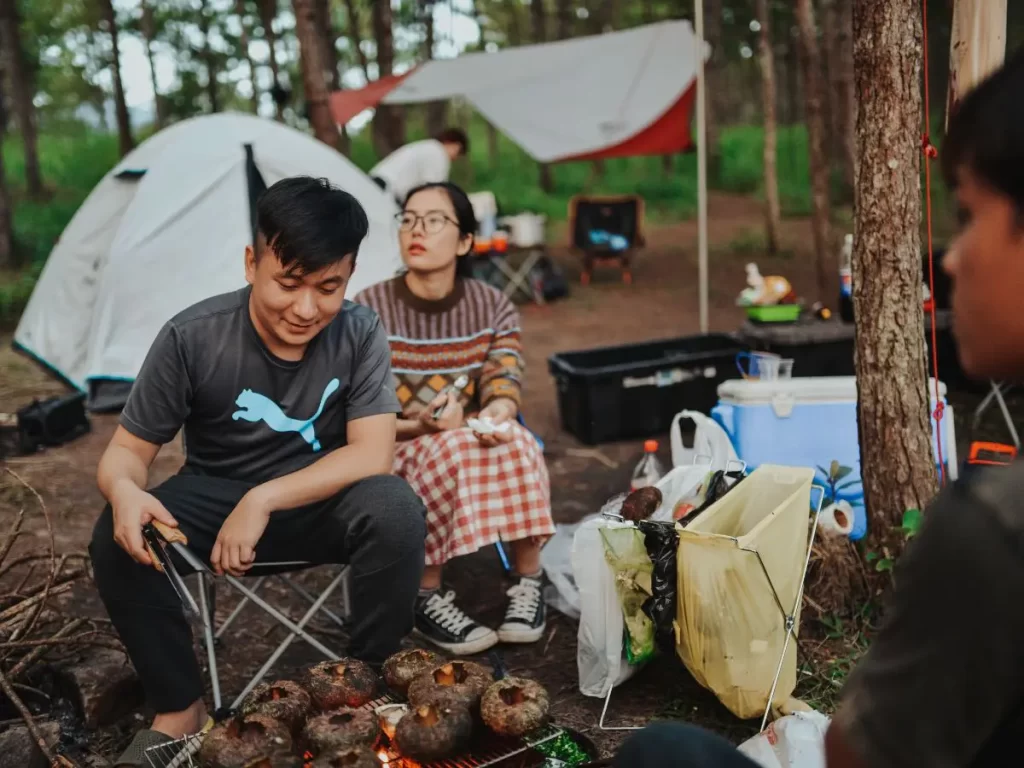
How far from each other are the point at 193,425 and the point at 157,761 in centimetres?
85

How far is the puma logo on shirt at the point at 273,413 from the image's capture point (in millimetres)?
2459

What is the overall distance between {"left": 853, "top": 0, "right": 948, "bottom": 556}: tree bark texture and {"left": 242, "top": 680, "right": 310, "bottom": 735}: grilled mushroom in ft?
5.84

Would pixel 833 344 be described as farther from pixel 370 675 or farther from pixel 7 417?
pixel 7 417

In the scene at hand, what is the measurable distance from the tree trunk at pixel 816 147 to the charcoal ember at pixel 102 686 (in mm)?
6813

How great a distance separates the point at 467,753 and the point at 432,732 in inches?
5.2

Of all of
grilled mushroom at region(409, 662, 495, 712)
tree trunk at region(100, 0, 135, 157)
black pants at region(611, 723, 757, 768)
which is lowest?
grilled mushroom at region(409, 662, 495, 712)

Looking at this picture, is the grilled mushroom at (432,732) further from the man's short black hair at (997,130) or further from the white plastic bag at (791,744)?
the man's short black hair at (997,130)

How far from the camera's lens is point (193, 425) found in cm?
253

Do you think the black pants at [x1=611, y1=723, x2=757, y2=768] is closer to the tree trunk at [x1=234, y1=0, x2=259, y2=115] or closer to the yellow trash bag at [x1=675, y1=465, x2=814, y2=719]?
the yellow trash bag at [x1=675, y1=465, x2=814, y2=719]

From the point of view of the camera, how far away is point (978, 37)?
288 centimetres

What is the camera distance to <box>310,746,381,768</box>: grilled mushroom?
1.71m

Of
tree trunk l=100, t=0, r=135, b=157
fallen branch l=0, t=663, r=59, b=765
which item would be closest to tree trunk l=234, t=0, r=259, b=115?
tree trunk l=100, t=0, r=135, b=157

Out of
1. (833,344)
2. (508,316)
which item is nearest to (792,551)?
(508,316)

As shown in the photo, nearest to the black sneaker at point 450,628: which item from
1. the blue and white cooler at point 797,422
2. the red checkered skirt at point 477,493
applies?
the red checkered skirt at point 477,493
